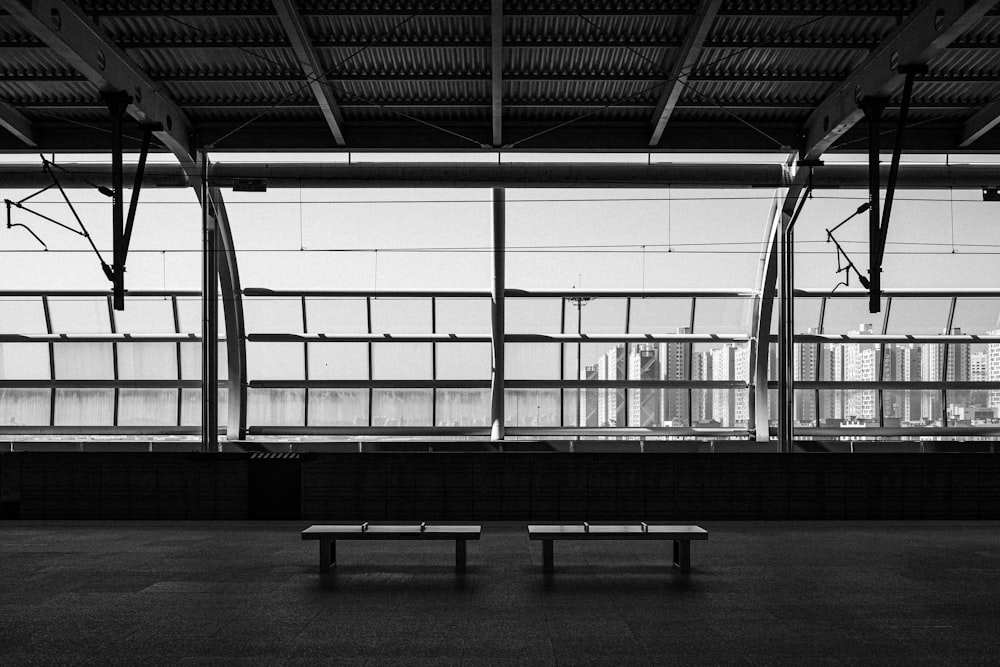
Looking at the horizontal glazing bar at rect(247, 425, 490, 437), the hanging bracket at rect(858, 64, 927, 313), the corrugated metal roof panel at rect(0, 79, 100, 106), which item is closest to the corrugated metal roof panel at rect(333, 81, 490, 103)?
the corrugated metal roof panel at rect(0, 79, 100, 106)

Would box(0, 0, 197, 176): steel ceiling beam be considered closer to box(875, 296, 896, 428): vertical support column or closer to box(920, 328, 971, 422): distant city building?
box(875, 296, 896, 428): vertical support column

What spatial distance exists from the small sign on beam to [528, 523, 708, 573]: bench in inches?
363

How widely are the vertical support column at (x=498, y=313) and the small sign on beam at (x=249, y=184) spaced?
13.8 ft

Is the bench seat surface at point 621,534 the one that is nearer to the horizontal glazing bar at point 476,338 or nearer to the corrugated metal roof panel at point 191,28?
the corrugated metal roof panel at point 191,28

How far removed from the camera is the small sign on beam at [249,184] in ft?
49.0

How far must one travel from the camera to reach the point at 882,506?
1144cm

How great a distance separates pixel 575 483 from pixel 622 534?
3431 millimetres

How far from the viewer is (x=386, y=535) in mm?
7996

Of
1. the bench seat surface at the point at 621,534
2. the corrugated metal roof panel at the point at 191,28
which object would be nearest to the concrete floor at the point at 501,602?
the bench seat surface at the point at 621,534

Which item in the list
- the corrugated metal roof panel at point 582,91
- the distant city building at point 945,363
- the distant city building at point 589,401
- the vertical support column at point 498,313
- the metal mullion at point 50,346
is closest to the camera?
the corrugated metal roof panel at point 582,91

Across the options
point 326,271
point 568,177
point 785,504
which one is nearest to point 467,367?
point 326,271

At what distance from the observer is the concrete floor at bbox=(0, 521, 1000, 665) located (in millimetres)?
5547

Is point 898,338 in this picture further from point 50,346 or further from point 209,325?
point 50,346

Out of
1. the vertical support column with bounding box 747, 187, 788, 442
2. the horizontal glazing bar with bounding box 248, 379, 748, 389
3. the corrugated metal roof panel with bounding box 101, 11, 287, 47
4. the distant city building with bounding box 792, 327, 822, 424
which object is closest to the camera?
the corrugated metal roof panel with bounding box 101, 11, 287, 47
